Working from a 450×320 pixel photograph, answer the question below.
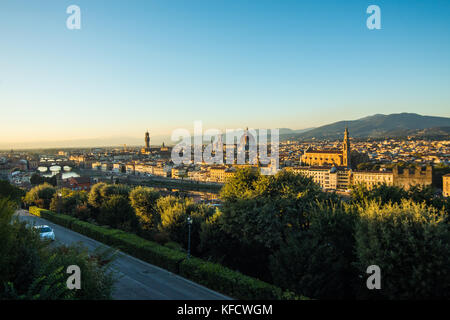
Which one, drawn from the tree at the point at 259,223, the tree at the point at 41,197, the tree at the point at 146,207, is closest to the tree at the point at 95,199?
the tree at the point at 146,207

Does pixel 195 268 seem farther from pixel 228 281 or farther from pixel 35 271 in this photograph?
pixel 35 271

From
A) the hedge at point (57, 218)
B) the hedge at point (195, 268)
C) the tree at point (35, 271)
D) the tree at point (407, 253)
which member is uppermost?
the tree at point (35, 271)

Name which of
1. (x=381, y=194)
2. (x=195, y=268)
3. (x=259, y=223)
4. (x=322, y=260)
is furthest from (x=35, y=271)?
(x=381, y=194)

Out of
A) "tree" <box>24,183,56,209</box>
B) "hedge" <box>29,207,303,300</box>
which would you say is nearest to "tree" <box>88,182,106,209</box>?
"hedge" <box>29,207,303,300</box>

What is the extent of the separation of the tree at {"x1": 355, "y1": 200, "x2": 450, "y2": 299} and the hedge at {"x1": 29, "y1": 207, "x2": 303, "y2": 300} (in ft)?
6.59

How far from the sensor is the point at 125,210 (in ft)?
53.9

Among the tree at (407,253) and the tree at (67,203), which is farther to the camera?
the tree at (67,203)

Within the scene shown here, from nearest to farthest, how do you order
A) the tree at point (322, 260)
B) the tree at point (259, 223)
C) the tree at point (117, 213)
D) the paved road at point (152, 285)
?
the tree at point (322, 260)
the paved road at point (152, 285)
the tree at point (259, 223)
the tree at point (117, 213)

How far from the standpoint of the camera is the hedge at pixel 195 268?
7.23 metres

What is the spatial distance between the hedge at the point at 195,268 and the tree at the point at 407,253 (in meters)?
2.01

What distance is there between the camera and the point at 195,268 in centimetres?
880

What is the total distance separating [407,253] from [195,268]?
491 cm

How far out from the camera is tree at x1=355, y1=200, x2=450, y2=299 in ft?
22.1

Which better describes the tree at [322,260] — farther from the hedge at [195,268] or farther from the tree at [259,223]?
the tree at [259,223]
